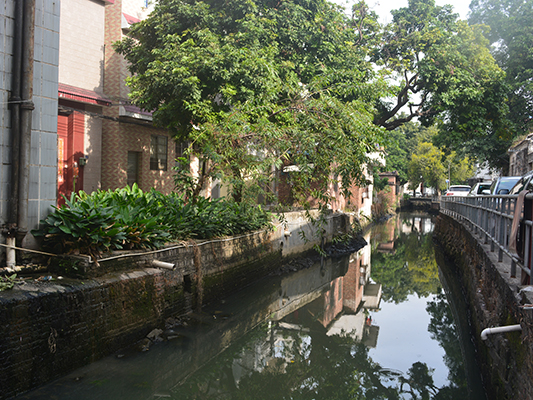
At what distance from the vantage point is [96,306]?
21.3 feet

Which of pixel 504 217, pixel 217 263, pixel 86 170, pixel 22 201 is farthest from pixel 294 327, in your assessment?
pixel 86 170

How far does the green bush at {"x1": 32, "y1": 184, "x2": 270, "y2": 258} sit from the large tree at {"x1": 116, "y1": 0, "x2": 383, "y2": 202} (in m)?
1.04

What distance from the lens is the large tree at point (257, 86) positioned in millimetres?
10078

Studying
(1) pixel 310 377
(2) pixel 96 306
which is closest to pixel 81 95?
(2) pixel 96 306

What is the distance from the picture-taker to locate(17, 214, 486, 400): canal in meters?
6.36

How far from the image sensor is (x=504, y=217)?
6.62 metres

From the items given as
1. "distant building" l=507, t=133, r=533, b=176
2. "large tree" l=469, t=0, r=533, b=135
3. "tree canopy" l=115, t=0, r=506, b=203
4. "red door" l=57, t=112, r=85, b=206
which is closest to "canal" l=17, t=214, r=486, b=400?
"tree canopy" l=115, t=0, r=506, b=203

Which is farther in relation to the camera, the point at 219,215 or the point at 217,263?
the point at 219,215

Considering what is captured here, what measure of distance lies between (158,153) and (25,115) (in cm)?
1220

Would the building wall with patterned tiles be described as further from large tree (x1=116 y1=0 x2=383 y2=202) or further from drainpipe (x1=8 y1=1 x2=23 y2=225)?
drainpipe (x1=8 y1=1 x2=23 y2=225)

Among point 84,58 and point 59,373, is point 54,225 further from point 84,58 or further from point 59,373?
point 84,58

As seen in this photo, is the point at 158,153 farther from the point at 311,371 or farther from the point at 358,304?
the point at 311,371

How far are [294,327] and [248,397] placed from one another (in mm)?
3224

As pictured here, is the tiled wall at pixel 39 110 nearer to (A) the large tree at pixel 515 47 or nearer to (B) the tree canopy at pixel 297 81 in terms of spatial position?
(B) the tree canopy at pixel 297 81
